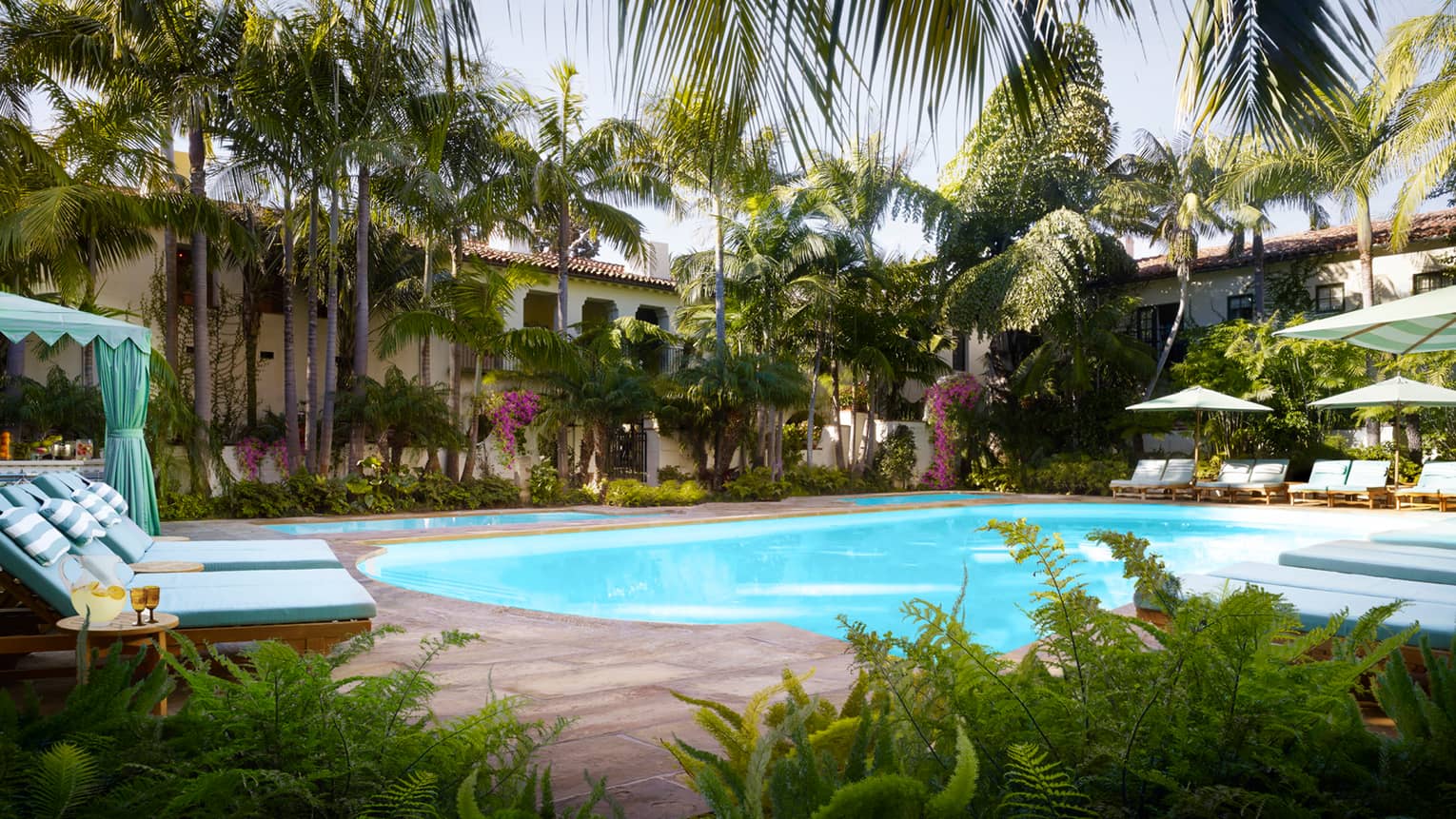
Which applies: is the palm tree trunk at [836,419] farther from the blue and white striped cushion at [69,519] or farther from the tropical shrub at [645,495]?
the blue and white striped cushion at [69,519]

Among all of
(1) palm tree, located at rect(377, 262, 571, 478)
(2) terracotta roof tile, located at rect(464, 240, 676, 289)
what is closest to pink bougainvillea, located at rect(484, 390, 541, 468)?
(1) palm tree, located at rect(377, 262, 571, 478)

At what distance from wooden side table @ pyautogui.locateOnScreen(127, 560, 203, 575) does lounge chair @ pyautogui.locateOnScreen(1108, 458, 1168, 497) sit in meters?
17.1

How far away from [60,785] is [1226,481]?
19.6 metres

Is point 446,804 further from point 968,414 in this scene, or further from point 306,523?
point 968,414

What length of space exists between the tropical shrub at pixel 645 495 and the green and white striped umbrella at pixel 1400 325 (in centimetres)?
1065

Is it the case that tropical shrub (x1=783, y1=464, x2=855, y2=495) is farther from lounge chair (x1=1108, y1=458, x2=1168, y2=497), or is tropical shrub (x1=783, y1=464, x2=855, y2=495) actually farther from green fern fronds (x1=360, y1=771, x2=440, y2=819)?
green fern fronds (x1=360, y1=771, x2=440, y2=819)

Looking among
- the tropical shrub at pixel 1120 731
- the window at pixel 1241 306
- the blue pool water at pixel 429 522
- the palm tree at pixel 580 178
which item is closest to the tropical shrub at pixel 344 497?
the blue pool water at pixel 429 522

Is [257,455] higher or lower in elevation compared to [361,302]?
lower

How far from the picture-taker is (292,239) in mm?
15398

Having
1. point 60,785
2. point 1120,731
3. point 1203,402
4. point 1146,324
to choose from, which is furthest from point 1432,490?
point 60,785

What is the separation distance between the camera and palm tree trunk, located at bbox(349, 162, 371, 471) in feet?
46.8

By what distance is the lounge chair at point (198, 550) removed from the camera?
5.31 metres

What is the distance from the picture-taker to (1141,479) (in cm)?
1897

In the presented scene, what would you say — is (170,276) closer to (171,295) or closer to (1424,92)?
(171,295)
